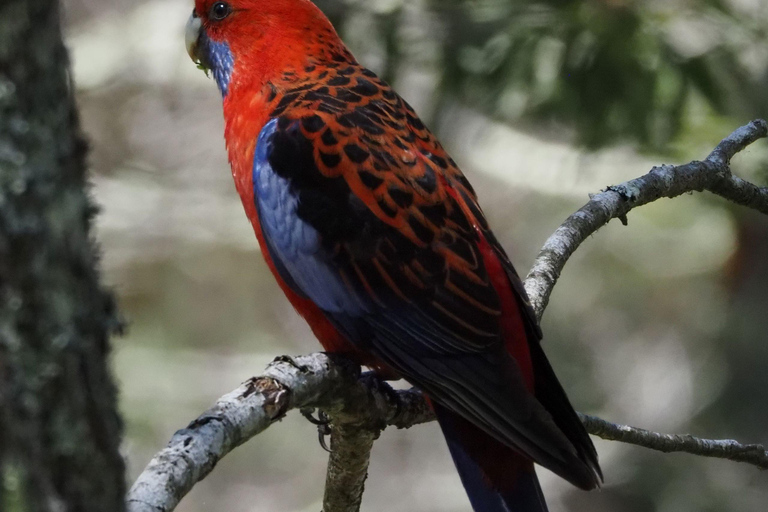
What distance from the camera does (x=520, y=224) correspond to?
704cm


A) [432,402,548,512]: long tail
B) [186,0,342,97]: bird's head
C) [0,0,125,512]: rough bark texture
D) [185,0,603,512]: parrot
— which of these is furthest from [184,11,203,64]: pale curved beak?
[0,0,125,512]: rough bark texture

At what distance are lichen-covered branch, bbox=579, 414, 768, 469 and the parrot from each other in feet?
0.39

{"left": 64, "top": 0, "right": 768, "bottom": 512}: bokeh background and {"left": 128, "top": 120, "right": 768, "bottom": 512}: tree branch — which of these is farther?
{"left": 64, "top": 0, "right": 768, "bottom": 512}: bokeh background

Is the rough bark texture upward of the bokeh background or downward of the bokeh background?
downward

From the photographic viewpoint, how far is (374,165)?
284 cm

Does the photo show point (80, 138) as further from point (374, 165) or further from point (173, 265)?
point (173, 265)

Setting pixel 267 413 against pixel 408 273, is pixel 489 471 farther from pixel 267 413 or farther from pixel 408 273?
pixel 267 413

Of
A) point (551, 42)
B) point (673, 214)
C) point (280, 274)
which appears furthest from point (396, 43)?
point (673, 214)

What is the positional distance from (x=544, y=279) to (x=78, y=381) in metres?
2.13

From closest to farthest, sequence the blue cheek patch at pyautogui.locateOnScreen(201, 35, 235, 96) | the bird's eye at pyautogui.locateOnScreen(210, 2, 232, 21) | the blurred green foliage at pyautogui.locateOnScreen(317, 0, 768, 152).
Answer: the blue cheek patch at pyautogui.locateOnScreen(201, 35, 235, 96) → the bird's eye at pyautogui.locateOnScreen(210, 2, 232, 21) → the blurred green foliage at pyautogui.locateOnScreen(317, 0, 768, 152)

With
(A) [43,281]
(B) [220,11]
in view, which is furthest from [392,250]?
(A) [43,281]

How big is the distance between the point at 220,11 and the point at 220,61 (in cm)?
23

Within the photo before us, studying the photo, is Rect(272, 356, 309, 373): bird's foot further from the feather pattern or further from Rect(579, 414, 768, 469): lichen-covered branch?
Rect(579, 414, 768, 469): lichen-covered branch

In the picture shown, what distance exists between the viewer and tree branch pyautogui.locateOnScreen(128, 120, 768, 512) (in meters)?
1.52
